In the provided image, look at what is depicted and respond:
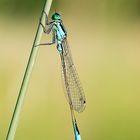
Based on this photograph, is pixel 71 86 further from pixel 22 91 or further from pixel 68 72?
pixel 22 91

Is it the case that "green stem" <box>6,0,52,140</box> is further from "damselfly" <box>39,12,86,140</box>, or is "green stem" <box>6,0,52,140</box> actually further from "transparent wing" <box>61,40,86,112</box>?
"transparent wing" <box>61,40,86,112</box>

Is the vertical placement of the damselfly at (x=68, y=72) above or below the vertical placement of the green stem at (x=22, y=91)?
above

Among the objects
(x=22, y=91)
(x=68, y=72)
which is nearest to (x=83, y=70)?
(x=68, y=72)

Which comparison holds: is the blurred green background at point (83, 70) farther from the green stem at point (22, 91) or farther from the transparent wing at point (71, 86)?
the green stem at point (22, 91)

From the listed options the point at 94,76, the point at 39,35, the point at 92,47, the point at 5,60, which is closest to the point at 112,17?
the point at 92,47

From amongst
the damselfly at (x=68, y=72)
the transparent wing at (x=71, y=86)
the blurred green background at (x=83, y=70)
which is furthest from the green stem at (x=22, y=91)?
the blurred green background at (x=83, y=70)

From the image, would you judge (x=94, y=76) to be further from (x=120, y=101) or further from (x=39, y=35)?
(x=39, y=35)

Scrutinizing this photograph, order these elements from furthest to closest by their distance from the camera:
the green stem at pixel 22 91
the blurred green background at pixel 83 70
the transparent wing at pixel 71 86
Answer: the blurred green background at pixel 83 70
the transparent wing at pixel 71 86
the green stem at pixel 22 91

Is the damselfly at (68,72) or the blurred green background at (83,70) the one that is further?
the blurred green background at (83,70)

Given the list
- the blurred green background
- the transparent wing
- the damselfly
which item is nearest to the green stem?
the damselfly
